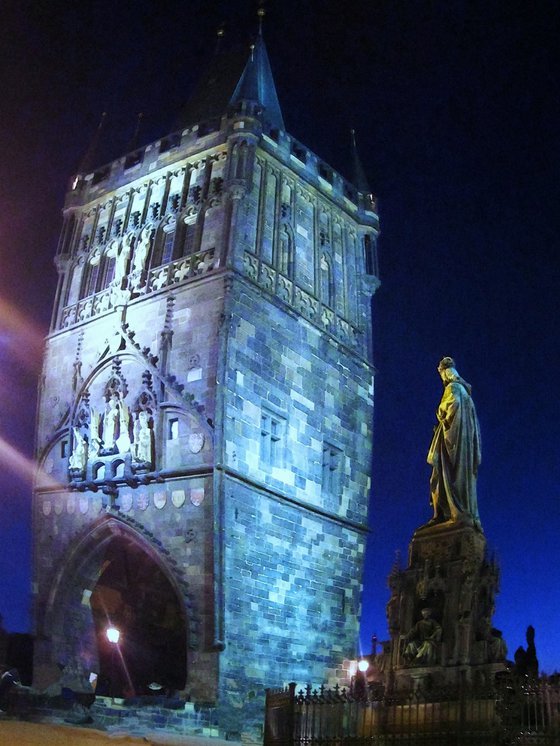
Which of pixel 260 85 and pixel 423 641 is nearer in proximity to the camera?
pixel 423 641

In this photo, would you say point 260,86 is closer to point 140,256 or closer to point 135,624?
point 140,256

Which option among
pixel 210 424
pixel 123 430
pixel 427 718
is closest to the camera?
pixel 427 718

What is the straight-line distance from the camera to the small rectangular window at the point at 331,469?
25.1 metres

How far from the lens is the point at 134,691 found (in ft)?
79.1

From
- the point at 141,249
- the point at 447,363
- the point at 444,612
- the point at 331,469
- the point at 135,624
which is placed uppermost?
the point at 141,249

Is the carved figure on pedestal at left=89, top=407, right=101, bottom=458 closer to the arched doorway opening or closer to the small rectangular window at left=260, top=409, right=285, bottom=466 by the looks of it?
the arched doorway opening

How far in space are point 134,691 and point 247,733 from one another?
603 centimetres

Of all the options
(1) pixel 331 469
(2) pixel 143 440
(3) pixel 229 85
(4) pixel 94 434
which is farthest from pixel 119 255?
(1) pixel 331 469

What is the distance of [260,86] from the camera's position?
30656 millimetres

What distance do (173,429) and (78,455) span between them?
12.5 feet

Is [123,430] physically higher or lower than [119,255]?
lower

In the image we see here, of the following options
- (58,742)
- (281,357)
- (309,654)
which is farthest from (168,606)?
(58,742)

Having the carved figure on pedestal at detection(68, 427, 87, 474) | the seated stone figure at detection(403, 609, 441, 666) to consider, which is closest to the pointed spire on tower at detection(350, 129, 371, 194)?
the carved figure on pedestal at detection(68, 427, 87, 474)

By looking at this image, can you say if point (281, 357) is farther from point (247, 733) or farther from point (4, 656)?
point (4, 656)
